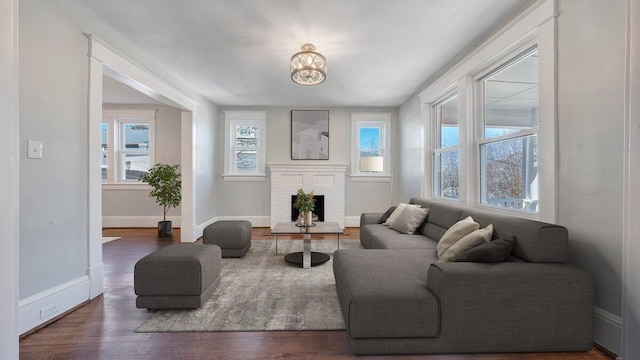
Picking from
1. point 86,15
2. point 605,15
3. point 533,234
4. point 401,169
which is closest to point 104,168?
point 86,15

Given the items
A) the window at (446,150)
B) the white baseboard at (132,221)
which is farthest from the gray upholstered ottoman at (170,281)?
the white baseboard at (132,221)

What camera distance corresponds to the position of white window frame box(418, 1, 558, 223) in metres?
2.05

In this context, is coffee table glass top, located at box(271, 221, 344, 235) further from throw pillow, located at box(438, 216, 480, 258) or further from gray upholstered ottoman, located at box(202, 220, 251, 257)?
throw pillow, located at box(438, 216, 480, 258)

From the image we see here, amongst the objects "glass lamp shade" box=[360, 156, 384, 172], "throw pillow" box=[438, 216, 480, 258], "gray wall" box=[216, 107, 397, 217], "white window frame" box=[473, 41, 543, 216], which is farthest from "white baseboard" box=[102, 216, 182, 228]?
"white window frame" box=[473, 41, 543, 216]

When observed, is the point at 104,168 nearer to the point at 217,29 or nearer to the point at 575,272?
the point at 217,29

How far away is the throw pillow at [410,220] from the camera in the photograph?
3.44 metres

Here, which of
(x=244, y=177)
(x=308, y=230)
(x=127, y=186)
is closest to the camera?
(x=308, y=230)

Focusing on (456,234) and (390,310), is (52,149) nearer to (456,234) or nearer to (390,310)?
(390,310)

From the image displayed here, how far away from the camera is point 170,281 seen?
2.21 m

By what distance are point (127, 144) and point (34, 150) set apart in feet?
13.8

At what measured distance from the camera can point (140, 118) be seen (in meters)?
5.70

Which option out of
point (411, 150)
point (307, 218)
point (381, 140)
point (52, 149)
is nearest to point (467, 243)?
point (307, 218)

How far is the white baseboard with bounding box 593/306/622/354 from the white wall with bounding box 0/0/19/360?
2.96m

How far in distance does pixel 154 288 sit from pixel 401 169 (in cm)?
473
